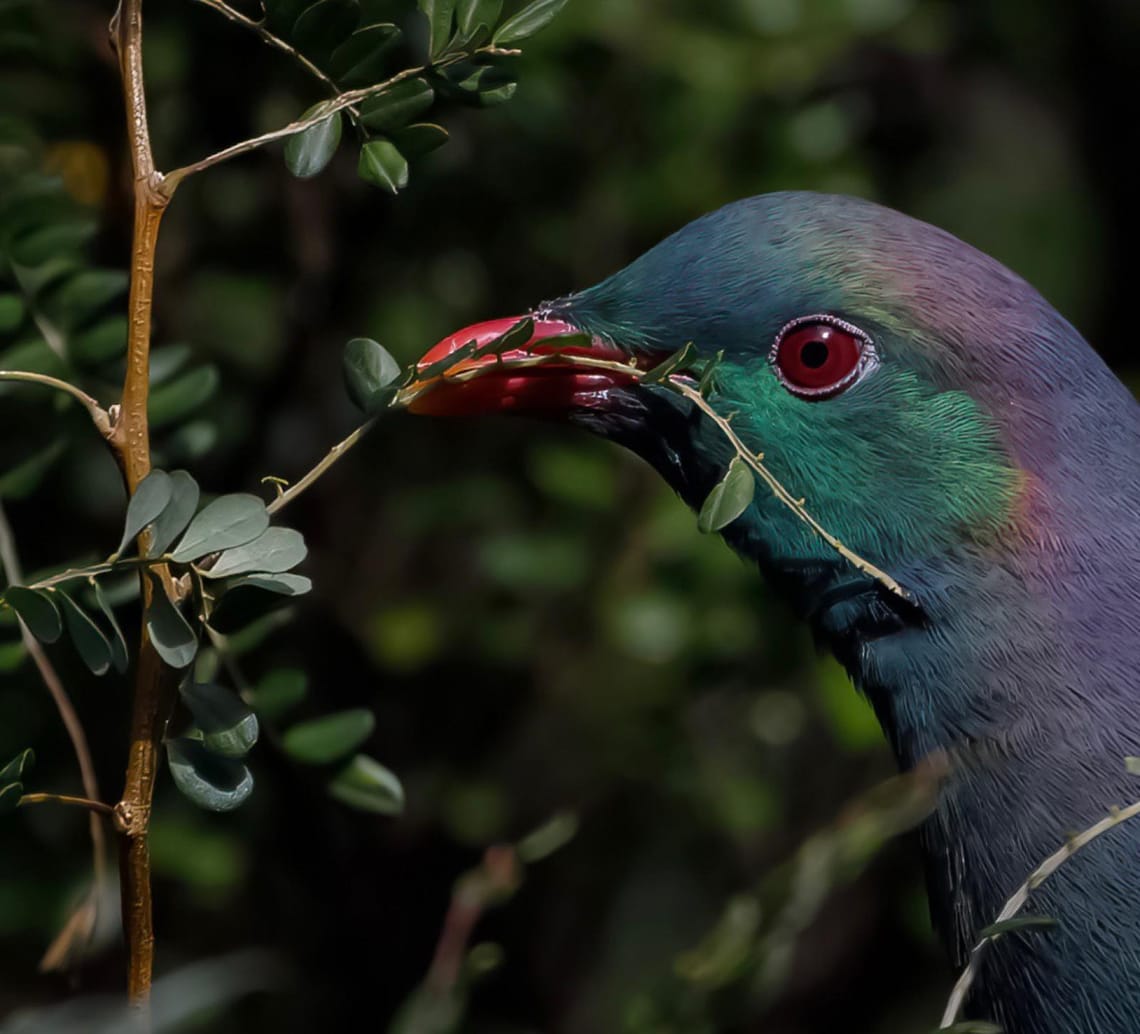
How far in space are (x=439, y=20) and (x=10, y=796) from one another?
77 cm

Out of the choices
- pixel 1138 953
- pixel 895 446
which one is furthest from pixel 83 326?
pixel 1138 953

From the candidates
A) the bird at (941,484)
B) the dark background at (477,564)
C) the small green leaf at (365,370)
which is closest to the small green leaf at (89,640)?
the small green leaf at (365,370)

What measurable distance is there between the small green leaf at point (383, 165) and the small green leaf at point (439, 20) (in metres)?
0.10

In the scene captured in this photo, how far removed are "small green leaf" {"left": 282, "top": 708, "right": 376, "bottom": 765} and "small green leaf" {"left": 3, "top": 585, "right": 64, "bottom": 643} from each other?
1.57 feet

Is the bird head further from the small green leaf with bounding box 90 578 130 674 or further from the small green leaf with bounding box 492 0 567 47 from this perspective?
the small green leaf with bounding box 90 578 130 674

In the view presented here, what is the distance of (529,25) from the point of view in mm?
1567

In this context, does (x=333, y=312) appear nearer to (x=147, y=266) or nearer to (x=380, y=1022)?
(x=380, y=1022)

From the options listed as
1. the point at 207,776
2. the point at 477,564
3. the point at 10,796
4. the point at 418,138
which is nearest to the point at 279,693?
the point at 207,776

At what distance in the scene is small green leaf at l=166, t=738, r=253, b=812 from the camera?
1.41 metres

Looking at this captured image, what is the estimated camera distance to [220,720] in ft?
4.60

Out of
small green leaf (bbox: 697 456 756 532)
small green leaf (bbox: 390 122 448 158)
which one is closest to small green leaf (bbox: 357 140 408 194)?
small green leaf (bbox: 390 122 448 158)

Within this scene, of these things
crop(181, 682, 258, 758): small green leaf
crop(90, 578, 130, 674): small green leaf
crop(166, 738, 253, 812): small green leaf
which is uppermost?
crop(90, 578, 130, 674): small green leaf

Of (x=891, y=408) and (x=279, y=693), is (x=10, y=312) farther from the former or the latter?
(x=891, y=408)

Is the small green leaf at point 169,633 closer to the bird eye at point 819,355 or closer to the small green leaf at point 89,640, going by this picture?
the small green leaf at point 89,640
